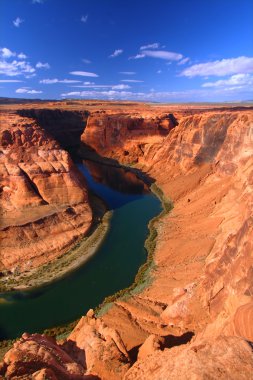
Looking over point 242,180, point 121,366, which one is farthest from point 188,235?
point 121,366

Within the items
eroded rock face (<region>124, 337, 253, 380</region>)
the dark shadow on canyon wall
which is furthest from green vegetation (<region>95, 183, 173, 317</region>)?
eroded rock face (<region>124, 337, 253, 380</region>)

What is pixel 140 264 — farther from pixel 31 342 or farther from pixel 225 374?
pixel 225 374

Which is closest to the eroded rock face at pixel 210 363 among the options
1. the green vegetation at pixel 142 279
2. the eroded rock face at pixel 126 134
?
the green vegetation at pixel 142 279

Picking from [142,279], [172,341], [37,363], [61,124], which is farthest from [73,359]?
[61,124]

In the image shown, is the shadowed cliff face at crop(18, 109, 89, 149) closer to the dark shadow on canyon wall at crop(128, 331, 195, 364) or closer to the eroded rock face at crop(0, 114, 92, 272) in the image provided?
the eroded rock face at crop(0, 114, 92, 272)

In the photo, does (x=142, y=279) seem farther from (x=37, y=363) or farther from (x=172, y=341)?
(x=37, y=363)

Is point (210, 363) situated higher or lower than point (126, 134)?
lower
